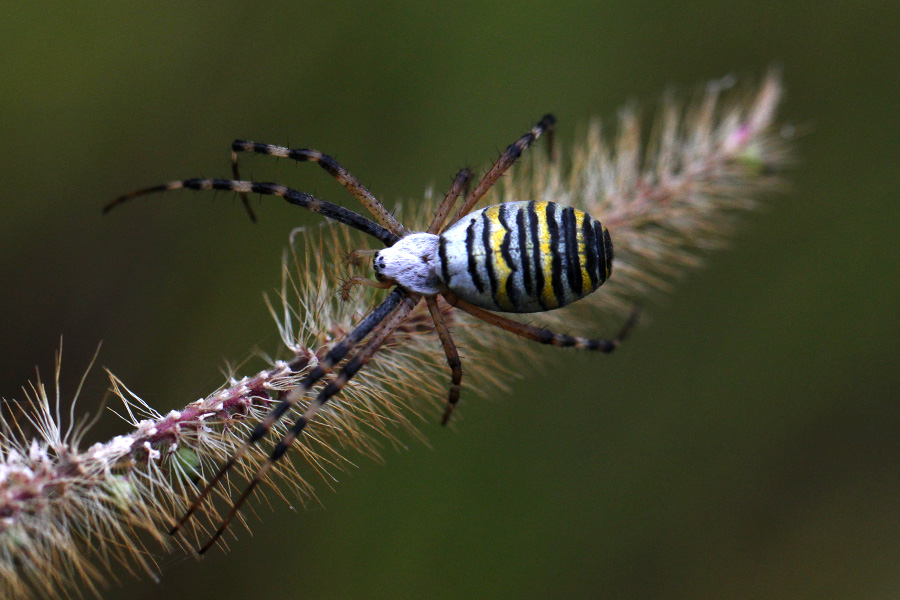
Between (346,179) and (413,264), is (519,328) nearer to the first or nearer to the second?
(413,264)

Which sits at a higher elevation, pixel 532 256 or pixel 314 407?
pixel 532 256

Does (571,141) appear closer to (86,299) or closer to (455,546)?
(455,546)

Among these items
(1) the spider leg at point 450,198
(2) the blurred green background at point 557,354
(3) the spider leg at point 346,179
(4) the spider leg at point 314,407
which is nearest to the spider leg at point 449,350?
(4) the spider leg at point 314,407

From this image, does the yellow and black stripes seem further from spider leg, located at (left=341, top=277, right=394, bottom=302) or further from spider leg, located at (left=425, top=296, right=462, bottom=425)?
spider leg, located at (left=341, top=277, right=394, bottom=302)

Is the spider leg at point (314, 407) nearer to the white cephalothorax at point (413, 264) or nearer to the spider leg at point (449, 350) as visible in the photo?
the spider leg at point (449, 350)

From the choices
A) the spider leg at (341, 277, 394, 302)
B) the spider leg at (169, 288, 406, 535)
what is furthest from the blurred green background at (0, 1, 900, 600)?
the spider leg at (169, 288, 406, 535)

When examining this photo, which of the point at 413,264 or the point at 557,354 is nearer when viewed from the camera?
the point at 413,264

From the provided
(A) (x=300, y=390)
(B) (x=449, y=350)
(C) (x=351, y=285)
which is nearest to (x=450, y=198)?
(C) (x=351, y=285)
